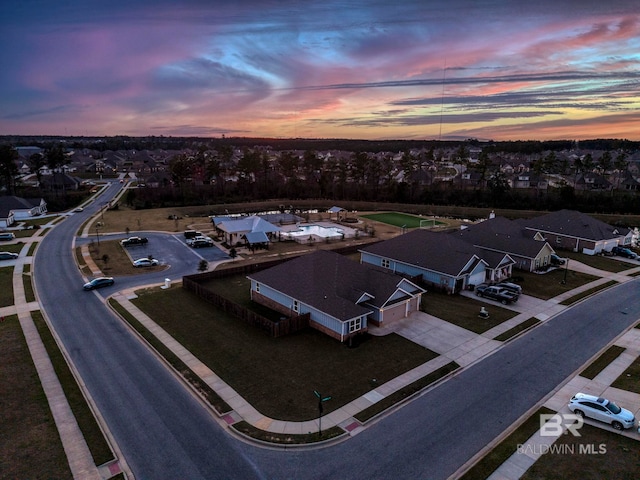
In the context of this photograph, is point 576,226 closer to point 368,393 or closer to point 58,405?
point 368,393

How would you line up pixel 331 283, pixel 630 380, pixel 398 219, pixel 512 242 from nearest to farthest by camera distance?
pixel 630 380, pixel 331 283, pixel 512 242, pixel 398 219

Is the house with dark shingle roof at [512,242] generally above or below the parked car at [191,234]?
above

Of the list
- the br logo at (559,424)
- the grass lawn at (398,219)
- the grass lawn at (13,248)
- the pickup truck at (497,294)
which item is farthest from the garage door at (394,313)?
the grass lawn at (13,248)

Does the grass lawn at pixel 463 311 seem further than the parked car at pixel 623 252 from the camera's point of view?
No

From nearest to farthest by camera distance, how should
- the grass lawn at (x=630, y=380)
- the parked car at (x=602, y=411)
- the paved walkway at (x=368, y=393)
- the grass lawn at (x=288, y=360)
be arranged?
1. the paved walkway at (x=368, y=393)
2. the parked car at (x=602, y=411)
3. the grass lawn at (x=288, y=360)
4. the grass lawn at (x=630, y=380)

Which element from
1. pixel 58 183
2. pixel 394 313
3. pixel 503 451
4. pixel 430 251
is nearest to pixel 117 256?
pixel 394 313

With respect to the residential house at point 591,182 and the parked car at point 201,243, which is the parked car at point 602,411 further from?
the residential house at point 591,182

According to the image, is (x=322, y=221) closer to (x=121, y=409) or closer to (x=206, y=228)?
(x=206, y=228)
